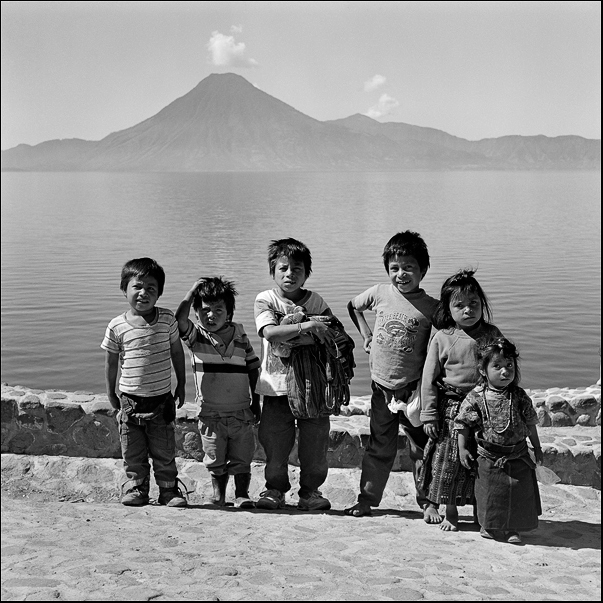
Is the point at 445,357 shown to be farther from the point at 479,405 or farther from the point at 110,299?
the point at 110,299

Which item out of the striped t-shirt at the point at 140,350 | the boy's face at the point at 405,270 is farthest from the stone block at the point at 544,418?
the striped t-shirt at the point at 140,350

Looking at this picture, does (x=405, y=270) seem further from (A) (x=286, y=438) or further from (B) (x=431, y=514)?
(B) (x=431, y=514)

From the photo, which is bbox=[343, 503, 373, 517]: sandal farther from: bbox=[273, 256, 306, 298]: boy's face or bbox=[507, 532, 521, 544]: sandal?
bbox=[273, 256, 306, 298]: boy's face

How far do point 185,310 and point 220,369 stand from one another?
0.39m

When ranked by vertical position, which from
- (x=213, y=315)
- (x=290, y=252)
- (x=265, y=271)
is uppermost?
(x=265, y=271)

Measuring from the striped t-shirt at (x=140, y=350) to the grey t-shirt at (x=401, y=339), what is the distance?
46.9 inches

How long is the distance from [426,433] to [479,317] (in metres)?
0.68

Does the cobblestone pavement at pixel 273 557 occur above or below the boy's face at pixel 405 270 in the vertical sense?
below

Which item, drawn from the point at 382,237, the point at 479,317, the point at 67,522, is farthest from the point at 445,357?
the point at 382,237

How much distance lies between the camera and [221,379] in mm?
4480

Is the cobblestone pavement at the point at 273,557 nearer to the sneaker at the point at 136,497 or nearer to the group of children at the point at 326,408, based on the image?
the sneaker at the point at 136,497

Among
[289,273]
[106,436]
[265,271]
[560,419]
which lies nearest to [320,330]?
[289,273]

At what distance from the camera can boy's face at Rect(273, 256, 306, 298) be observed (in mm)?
4324

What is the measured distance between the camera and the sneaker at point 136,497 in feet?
14.5
